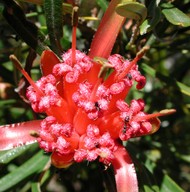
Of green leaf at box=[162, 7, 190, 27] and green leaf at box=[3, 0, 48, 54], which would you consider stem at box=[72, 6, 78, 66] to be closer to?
green leaf at box=[3, 0, 48, 54]

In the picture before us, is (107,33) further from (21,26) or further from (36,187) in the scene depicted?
(36,187)

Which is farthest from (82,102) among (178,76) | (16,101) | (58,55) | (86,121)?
(178,76)

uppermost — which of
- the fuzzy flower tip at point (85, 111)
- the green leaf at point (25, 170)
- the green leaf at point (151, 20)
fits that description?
the green leaf at point (151, 20)

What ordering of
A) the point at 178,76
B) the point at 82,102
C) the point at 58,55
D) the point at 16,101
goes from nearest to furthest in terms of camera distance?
the point at 82,102
the point at 58,55
the point at 16,101
the point at 178,76

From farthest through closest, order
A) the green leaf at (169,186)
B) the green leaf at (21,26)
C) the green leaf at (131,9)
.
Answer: the green leaf at (169,186) < the green leaf at (21,26) < the green leaf at (131,9)

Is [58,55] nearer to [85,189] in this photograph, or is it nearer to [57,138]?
[57,138]

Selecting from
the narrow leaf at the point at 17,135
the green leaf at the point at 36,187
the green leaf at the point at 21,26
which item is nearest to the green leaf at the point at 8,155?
the green leaf at the point at 36,187

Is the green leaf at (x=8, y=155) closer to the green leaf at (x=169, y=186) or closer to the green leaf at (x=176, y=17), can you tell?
the green leaf at (x=169, y=186)
